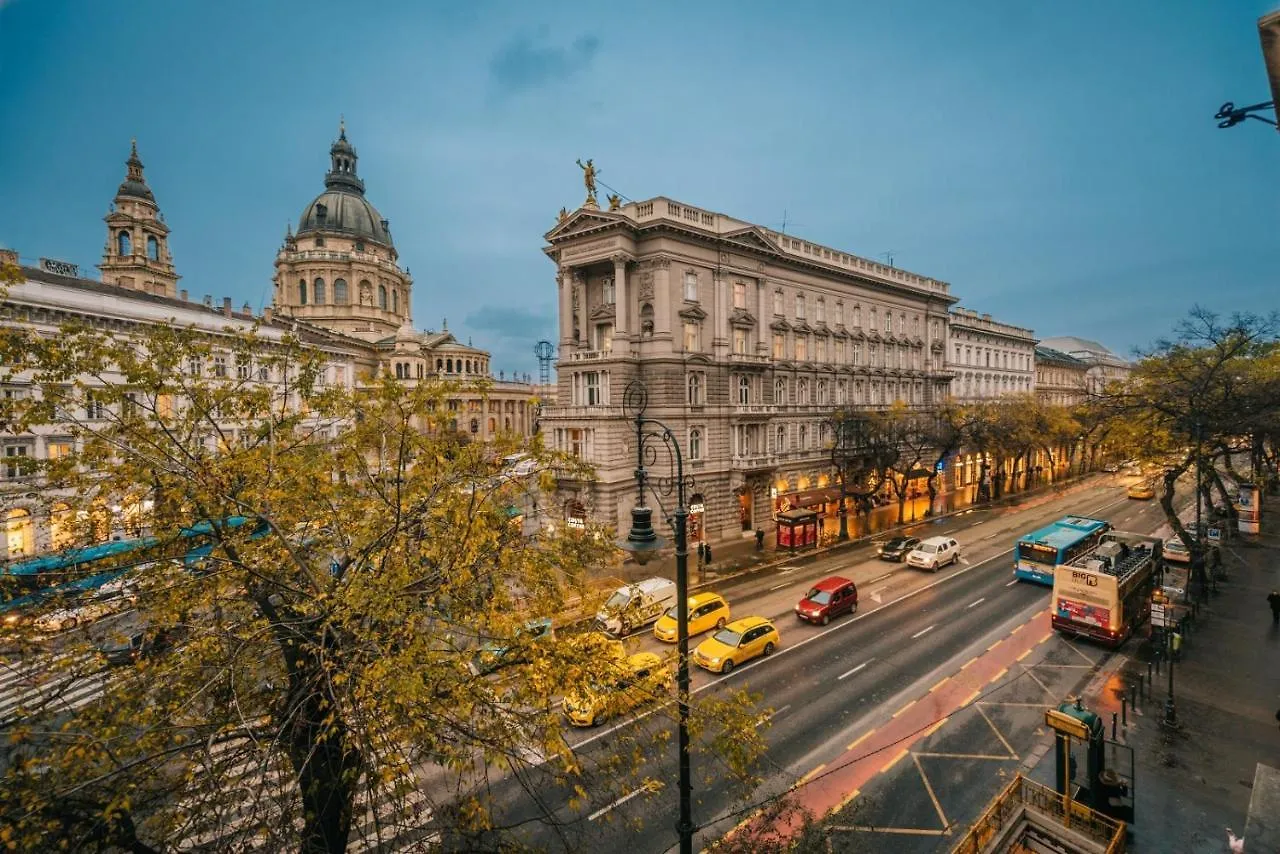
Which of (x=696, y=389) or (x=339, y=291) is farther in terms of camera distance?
(x=339, y=291)

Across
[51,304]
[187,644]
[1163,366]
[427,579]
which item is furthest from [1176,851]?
[51,304]

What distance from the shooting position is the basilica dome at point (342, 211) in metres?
87.8

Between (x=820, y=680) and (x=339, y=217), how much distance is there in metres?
97.5

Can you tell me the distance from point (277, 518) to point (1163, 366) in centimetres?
3977

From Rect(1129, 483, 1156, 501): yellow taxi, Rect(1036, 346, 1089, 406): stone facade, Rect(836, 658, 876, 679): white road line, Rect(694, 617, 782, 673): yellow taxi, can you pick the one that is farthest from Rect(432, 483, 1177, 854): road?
Rect(1036, 346, 1089, 406): stone facade

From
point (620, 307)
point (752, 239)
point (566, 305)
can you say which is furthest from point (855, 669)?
point (752, 239)

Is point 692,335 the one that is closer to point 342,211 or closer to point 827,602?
point 827,602

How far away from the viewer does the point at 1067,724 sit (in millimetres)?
11820

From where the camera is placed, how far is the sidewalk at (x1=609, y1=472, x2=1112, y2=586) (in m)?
30.3

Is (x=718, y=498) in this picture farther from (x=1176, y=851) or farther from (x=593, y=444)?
(x=1176, y=851)

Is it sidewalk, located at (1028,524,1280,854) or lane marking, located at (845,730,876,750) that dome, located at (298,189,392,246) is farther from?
sidewalk, located at (1028,524,1280,854)

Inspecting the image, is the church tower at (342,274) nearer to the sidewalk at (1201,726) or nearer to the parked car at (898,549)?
the parked car at (898,549)

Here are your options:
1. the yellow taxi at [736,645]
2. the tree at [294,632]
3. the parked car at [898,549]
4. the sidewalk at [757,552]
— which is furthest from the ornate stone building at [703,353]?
the tree at [294,632]

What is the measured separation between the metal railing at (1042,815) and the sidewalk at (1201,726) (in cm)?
119
